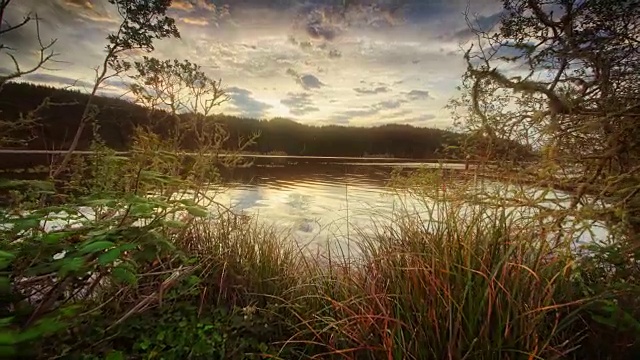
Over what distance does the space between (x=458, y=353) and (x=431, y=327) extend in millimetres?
187

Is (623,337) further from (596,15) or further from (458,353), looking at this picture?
(596,15)

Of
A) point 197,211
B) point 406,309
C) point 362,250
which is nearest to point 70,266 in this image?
point 197,211

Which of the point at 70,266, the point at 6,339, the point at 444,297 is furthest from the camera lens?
the point at 444,297

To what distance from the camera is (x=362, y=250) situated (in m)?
3.02

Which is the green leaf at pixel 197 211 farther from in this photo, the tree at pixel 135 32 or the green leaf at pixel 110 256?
the tree at pixel 135 32

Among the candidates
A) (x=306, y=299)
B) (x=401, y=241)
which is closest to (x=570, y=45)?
(x=401, y=241)

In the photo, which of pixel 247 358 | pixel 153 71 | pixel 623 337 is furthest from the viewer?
pixel 153 71

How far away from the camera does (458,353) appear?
1.76m

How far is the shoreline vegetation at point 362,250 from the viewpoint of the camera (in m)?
1.57

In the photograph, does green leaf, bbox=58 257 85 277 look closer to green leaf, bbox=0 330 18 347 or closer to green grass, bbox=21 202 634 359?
green leaf, bbox=0 330 18 347

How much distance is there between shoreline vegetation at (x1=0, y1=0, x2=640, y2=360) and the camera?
157 centimetres

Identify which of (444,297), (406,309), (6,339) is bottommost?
(406,309)

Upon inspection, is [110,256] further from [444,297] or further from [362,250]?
[362,250]

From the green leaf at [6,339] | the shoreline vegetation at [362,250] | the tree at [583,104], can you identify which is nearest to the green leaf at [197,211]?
the shoreline vegetation at [362,250]
